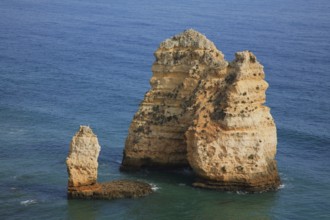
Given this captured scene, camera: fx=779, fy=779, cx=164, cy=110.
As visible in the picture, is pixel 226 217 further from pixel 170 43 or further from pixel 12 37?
pixel 12 37

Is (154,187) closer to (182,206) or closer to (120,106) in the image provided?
(182,206)

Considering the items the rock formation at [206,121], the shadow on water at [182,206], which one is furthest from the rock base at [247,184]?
the shadow on water at [182,206]

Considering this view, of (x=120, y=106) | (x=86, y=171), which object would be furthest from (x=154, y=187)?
(x=120, y=106)

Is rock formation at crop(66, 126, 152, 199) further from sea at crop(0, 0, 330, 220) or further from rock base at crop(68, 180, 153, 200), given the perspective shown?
sea at crop(0, 0, 330, 220)

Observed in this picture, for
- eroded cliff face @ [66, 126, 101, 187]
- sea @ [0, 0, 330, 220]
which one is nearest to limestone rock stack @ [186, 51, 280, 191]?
sea @ [0, 0, 330, 220]

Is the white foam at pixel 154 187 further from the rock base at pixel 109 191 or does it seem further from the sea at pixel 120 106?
the rock base at pixel 109 191

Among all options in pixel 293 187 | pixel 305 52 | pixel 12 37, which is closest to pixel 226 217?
pixel 293 187
